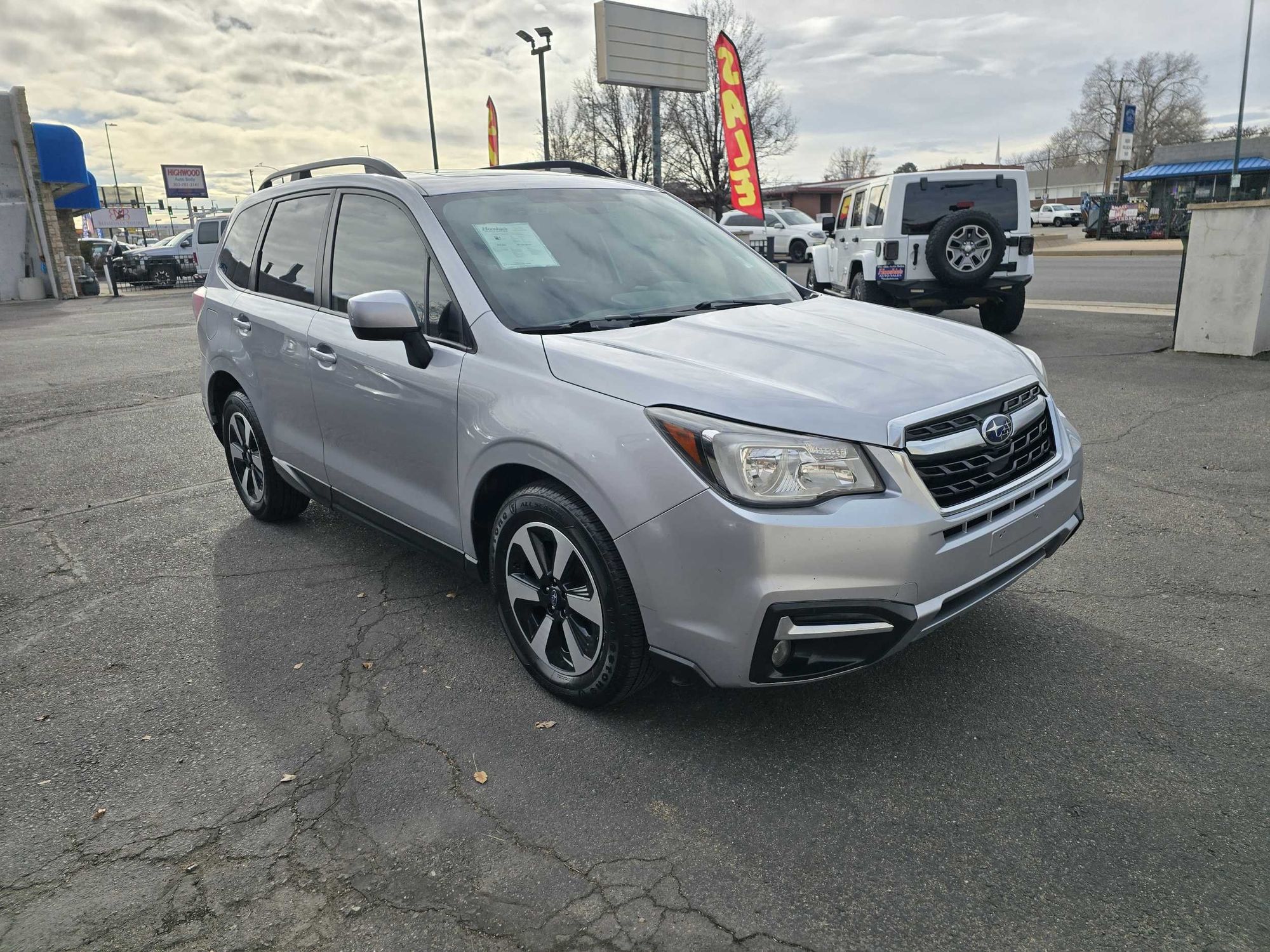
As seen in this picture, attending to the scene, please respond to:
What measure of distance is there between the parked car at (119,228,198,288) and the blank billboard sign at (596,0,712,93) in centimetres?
1882

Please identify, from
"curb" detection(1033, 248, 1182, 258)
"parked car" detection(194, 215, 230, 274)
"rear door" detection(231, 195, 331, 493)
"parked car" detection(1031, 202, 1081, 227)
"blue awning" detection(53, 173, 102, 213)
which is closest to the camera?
"rear door" detection(231, 195, 331, 493)

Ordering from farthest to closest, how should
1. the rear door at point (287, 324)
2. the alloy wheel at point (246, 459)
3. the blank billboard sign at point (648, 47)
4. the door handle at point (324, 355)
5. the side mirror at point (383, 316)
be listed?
the blank billboard sign at point (648, 47) < the alloy wheel at point (246, 459) < the rear door at point (287, 324) < the door handle at point (324, 355) < the side mirror at point (383, 316)

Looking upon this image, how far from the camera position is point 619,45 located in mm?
21516

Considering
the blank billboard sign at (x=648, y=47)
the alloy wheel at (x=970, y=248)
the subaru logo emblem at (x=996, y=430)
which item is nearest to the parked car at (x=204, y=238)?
the blank billboard sign at (x=648, y=47)

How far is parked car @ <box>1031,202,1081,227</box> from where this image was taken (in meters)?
64.4

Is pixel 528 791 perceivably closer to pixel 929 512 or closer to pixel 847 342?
pixel 929 512

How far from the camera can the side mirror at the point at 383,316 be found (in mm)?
3123

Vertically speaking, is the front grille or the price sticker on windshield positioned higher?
the price sticker on windshield

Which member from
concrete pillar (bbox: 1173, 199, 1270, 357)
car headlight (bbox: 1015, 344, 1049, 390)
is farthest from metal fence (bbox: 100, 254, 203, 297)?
car headlight (bbox: 1015, 344, 1049, 390)

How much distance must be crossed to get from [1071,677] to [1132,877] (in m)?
1.05

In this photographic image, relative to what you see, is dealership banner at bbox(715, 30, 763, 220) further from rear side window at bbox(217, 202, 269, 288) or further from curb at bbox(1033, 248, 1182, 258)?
rear side window at bbox(217, 202, 269, 288)

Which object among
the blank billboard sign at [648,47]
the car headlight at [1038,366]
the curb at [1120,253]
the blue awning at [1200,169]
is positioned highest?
the blank billboard sign at [648,47]

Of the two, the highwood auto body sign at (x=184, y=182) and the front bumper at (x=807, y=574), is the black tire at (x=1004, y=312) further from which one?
the highwood auto body sign at (x=184, y=182)

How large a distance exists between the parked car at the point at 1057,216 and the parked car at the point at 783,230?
43.8 metres
